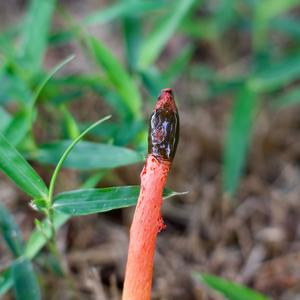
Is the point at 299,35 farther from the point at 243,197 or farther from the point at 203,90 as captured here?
the point at 243,197

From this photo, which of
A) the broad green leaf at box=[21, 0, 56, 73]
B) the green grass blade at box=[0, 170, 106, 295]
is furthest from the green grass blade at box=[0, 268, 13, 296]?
the broad green leaf at box=[21, 0, 56, 73]

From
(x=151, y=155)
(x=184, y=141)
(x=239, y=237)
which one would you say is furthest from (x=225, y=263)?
(x=151, y=155)

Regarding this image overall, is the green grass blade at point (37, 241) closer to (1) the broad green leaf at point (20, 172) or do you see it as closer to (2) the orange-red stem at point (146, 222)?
(1) the broad green leaf at point (20, 172)

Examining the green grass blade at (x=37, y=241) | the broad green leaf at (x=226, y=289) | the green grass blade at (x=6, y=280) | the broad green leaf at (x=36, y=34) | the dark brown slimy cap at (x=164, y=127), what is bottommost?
the broad green leaf at (x=226, y=289)

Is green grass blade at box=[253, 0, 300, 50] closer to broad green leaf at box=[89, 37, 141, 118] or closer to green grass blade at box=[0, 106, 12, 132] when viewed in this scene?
broad green leaf at box=[89, 37, 141, 118]

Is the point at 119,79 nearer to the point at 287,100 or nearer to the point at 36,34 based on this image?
the point at 36,34

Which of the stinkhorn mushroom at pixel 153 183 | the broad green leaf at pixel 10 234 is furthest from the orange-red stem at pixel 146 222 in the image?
the broad green leaf at pixel 10 234
